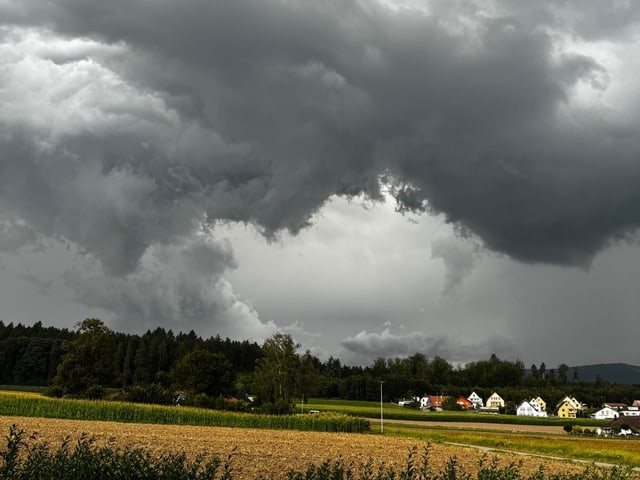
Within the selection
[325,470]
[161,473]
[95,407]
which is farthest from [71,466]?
[95,407]

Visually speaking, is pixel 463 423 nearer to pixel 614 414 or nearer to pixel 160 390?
pixel 160 390

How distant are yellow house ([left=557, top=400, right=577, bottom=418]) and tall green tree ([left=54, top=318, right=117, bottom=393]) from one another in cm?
14144

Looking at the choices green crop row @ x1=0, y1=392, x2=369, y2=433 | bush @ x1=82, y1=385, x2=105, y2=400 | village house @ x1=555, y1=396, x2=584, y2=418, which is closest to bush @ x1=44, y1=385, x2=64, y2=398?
bush @ x1=82, y1=385, x2=105, y2=400

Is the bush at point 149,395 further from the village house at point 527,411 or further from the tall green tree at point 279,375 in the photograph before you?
the village house at point 527,411

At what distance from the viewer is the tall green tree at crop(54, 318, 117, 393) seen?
3418 inches

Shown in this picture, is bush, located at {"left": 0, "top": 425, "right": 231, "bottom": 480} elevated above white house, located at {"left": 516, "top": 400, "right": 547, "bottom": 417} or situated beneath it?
elevated above

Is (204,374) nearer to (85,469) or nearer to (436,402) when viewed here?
(85,469)

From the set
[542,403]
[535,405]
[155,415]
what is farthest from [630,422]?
[155,415]

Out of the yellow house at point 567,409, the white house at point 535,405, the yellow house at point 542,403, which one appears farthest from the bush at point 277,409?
the yellow house at point 542,403

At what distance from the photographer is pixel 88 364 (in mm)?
88812

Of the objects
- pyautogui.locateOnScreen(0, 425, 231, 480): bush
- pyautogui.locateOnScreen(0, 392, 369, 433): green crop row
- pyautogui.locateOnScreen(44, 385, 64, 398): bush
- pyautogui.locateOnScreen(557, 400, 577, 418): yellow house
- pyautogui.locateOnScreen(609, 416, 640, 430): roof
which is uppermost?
pyautogui.locateOnScreen(0, 425, 231, 480): bush

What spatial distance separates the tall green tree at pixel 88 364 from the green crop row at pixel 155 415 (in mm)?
22546

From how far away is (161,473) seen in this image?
34.5 feet

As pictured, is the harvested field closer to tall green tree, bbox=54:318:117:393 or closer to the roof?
tall green tree, bbox=54:318:117:393
